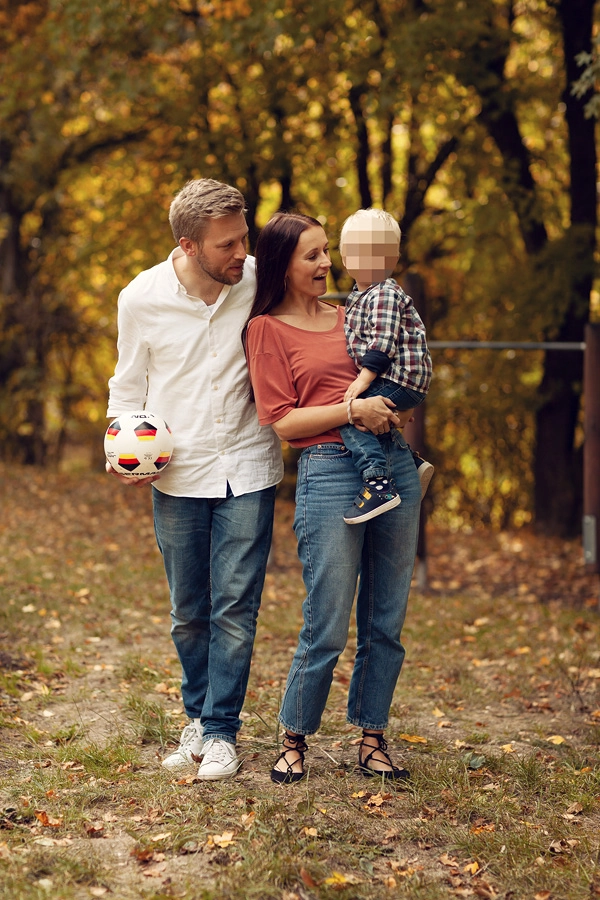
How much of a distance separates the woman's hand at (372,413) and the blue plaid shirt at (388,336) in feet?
0.32

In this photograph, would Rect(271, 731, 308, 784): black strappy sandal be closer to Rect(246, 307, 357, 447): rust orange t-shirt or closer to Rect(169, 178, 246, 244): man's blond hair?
Rect(246, 307, 357, 447): rust orange t-shirt

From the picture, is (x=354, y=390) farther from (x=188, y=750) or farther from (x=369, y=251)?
(x=188, y=750)

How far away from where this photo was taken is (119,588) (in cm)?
669

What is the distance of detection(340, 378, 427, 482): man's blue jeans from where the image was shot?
2.96 meters

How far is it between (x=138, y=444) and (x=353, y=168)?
8.94m

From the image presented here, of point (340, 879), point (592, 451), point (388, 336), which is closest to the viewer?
point (340, 879)

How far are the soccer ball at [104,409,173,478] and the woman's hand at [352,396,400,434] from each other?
66 cm

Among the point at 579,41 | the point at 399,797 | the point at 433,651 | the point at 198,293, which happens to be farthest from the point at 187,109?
the point at 399,797

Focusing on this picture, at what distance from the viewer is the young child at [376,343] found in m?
2.94

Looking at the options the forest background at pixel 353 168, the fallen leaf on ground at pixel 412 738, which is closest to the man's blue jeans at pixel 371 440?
the fallen leaf on ground at pixel 412 738

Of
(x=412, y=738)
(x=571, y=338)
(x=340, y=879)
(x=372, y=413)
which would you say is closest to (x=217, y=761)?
(x=340, y=879)

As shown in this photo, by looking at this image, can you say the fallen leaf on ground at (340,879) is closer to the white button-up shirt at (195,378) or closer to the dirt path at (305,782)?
the dirt path at (305,782)

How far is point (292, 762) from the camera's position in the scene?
10.7 ft

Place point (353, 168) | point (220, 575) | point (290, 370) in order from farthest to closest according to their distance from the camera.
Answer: point (353, 168) < point (220, 575) < point (290, 370)
